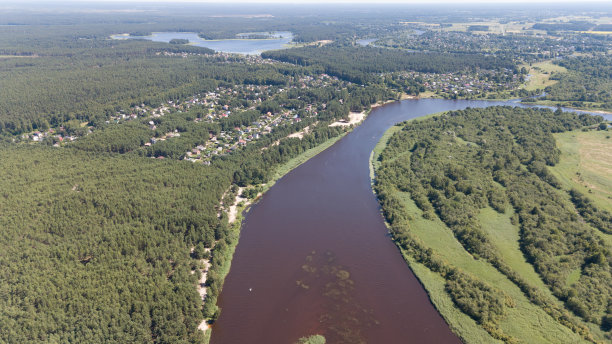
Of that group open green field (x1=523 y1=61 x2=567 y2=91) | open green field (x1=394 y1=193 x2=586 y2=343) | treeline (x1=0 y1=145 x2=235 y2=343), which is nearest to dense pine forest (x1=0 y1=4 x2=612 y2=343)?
treeline (x1=0 y1=145 x2=235 y2=343)

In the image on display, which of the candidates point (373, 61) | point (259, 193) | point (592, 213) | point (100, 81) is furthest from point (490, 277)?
point (373, 61)

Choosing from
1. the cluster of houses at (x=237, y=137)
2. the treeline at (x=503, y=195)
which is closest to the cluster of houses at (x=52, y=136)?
the cluster of houses at (x=237, y=137)

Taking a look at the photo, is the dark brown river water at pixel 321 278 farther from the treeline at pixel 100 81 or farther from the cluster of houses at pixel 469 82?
the cluster of houses at pixel 469 82

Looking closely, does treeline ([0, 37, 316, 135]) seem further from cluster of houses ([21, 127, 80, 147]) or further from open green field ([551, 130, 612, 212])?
open green field ([551, 130, 612, 212])

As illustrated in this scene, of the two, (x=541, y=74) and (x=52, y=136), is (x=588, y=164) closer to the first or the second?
(x=541, y=74)

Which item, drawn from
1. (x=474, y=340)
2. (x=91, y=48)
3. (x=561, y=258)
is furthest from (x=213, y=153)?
(x=91, y=48)

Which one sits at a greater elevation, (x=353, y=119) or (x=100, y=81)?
(x=100, y=81)

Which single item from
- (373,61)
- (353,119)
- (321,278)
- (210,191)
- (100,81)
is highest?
(373,61)
